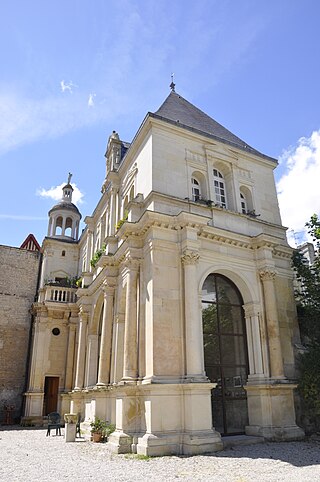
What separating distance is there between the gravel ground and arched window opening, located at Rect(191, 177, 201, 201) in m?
8.20

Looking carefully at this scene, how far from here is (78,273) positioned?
80.2 feet

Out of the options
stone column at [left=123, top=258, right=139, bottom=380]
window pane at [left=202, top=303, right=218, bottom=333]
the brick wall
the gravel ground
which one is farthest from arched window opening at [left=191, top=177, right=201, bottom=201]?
the brick wall

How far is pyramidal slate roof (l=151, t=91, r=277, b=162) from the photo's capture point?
15515 mm

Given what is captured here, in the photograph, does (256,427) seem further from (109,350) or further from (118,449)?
(109,350)

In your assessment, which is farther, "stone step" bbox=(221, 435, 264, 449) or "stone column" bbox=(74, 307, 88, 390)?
"stone column" bbox=(74, 307, 88, 390)

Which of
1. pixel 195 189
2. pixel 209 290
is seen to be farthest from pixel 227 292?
pixel 195 189

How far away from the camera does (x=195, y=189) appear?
47.3ft

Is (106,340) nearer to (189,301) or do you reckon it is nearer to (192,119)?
(189,301)

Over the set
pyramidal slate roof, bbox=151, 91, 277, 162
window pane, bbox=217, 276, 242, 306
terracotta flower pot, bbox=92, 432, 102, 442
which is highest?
pyramidal slate roof, bbox=151, 91, 277, 162

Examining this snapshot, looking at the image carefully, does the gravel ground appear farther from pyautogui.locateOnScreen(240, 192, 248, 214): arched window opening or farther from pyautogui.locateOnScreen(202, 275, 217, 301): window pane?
pyautogui.locateOnScreen(240, 192, 248, 214): arched window opening

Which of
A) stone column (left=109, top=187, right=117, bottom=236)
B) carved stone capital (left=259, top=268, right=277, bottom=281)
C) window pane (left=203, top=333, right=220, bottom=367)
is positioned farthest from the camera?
stone column (left=109, top=187, right=117, bottom=236)

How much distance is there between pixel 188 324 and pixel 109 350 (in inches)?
174

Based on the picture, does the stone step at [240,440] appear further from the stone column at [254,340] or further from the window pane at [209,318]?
the window pane at [209,318]

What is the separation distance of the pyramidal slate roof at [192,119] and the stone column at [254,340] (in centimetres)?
689
